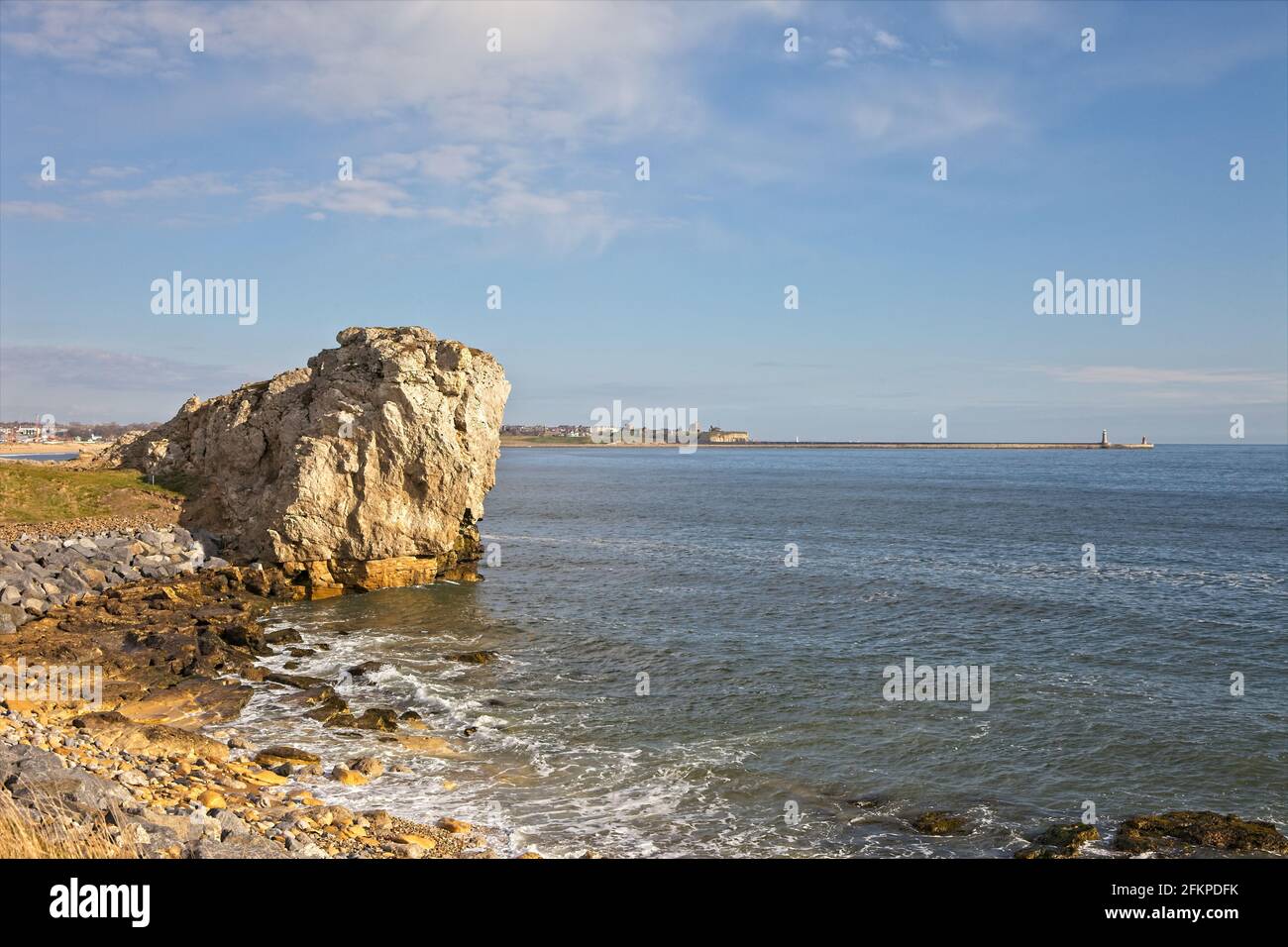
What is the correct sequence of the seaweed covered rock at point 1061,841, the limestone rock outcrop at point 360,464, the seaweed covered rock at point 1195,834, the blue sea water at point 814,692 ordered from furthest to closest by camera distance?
the limestone rock outcrop at point 360,464, the blue sea water at point 814,692, the seaweed covered rock at point 1195,834, the seaweed covered rock at point 1061,841

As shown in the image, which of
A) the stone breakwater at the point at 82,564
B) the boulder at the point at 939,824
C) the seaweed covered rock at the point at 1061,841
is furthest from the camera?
the stone breakwater at the point at 82,564

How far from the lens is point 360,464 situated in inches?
1751

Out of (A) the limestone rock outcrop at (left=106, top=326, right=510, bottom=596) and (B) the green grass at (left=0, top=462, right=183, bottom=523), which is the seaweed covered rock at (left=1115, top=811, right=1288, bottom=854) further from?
(B) the green grass at (left=0, top=462, right=183, bottom=523)

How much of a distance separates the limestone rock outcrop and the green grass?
7.07 ft

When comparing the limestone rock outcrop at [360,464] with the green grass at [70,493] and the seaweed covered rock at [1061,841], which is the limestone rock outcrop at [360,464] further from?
the seaweed covered rock at [1061,841]

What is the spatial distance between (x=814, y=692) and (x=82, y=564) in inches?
1275

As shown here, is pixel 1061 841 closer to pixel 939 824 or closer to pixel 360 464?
pixel 939 824

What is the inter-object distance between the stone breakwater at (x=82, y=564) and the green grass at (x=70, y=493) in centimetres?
412

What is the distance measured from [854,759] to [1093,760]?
6.05 m

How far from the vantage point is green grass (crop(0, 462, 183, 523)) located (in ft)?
143

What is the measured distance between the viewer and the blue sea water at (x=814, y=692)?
18.8 m

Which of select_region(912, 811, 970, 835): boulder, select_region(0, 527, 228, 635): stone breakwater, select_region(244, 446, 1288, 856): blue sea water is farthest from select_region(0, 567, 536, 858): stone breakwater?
select_region(912, 811, 970, 835): boulder

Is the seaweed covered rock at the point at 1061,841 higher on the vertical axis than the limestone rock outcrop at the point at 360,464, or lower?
lower

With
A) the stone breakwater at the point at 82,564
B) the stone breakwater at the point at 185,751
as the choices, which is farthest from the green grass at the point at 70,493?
the stone breakwater at the point at 185,751
